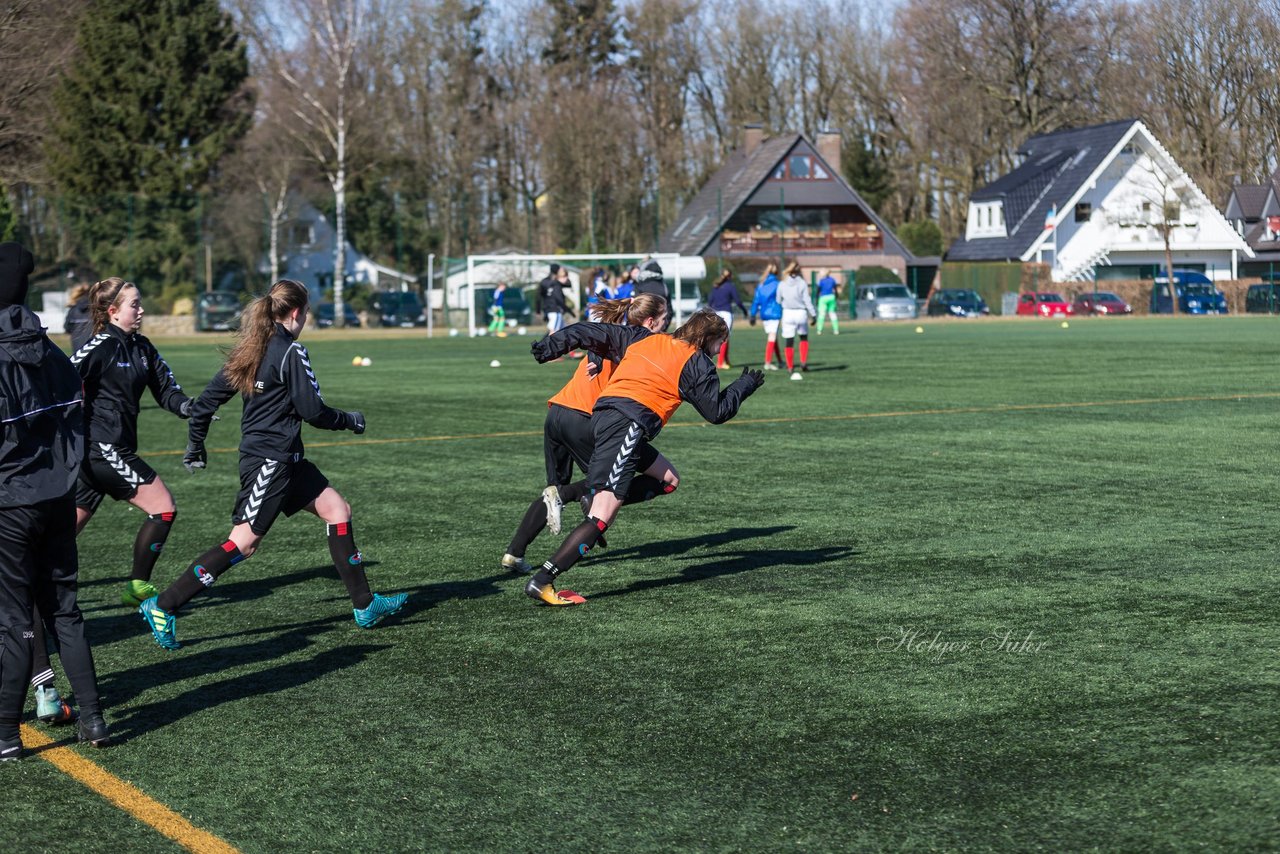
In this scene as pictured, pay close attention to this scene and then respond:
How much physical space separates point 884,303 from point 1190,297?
14015 mm

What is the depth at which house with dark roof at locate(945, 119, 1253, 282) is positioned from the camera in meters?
72.9

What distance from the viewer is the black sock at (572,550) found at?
25.1 ft

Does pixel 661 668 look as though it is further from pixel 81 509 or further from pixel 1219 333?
pixel 1219 333

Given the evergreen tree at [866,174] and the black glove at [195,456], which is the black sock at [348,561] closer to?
the black glove at [195,456]

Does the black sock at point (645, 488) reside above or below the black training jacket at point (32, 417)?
below

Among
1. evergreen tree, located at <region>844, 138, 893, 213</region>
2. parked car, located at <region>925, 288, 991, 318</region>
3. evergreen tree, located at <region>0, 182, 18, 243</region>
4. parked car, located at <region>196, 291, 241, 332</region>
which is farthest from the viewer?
evergreen tree, located at <region>844, 138, 893, 213</region>

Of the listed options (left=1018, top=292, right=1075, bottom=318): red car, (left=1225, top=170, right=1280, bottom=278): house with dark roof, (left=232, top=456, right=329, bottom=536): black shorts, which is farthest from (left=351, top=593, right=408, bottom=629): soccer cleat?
(left=1225, top=170, right=1280, bottom=278): house with dark roof

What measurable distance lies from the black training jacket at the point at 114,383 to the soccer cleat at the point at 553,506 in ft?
6.31

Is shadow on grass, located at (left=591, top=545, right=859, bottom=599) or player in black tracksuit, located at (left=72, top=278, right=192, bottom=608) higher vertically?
player in black tracksuit, located at (left=72, top=278, right=192, bottom=608)

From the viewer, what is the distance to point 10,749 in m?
5.48

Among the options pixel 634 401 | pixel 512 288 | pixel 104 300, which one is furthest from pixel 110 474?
pixel 512 288

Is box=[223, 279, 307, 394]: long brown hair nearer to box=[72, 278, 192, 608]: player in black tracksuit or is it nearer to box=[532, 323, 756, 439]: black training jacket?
box=[72, 278, 192, 608]: player in black tracksuit

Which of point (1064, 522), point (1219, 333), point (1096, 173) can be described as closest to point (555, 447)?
point (1064, 522)

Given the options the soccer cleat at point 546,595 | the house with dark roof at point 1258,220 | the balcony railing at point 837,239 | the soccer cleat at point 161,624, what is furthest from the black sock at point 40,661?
the house with dark roof at point 1258,220
